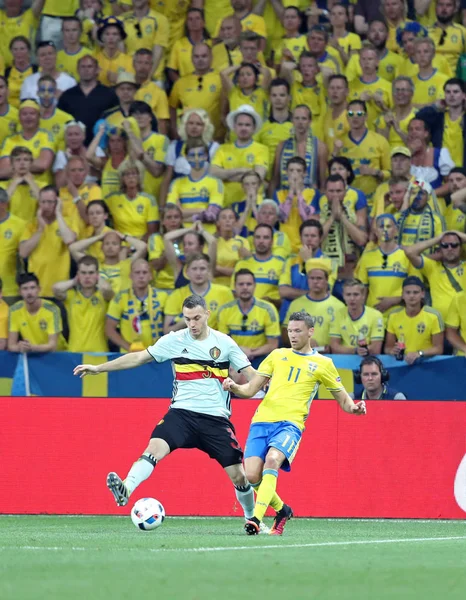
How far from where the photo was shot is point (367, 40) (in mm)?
18500

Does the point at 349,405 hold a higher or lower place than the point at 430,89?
lower

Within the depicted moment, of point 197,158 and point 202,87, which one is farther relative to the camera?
point 202,87

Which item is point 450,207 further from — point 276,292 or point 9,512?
point 9,512

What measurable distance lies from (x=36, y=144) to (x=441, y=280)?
605 centimetres

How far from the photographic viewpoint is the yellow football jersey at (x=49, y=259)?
54.2ft

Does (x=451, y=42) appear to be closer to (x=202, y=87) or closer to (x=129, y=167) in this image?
(x=202, y=87)

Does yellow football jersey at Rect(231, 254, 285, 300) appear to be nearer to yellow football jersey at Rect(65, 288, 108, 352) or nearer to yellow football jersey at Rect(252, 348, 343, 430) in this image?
yellow football jersey at Rect(65, 288, 108, 352)

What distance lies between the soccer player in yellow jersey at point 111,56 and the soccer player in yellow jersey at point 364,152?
356 centimetres

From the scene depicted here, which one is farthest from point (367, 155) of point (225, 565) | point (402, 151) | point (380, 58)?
point (225, 565)

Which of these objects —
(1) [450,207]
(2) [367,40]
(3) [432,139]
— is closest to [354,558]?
(1) [450,207]

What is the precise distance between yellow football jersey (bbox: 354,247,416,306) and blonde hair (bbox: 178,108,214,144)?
3.04 m

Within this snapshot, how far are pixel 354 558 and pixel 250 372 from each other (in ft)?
9.30

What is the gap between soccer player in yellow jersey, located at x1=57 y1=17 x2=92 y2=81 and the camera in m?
18.6

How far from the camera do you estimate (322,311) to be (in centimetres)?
1501
